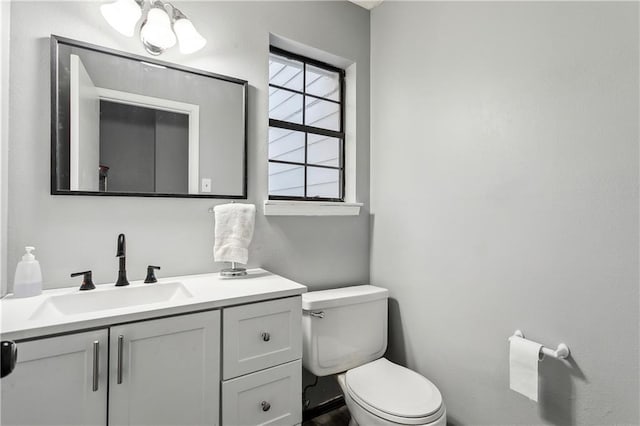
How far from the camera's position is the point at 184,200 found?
1420mm

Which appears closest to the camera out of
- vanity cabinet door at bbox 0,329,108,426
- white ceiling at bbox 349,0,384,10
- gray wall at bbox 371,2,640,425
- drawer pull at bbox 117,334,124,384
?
vanity cabinet door at bbox 0,329,108,426

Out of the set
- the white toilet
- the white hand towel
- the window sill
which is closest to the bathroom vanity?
the white hand towel

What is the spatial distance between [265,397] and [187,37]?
1557mm

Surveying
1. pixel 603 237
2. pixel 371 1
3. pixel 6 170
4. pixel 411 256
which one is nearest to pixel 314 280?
pixel 411 256

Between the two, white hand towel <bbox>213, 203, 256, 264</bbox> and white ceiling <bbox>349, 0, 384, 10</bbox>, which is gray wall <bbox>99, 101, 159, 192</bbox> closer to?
white hand towel <bbox>213, 203, 256, 264</bbox>

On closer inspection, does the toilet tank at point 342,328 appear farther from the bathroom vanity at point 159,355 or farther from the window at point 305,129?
the window at point 305,129

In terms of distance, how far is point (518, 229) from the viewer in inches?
49.7

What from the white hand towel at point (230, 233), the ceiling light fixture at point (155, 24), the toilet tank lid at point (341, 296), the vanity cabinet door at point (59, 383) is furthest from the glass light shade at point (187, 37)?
the toilet tank lid at point (341, 296)

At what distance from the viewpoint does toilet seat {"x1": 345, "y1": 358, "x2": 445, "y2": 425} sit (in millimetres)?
1196

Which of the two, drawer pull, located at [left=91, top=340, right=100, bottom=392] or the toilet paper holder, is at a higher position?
drawer pull, located at [left=91, top=340, right=100, bottom=392]

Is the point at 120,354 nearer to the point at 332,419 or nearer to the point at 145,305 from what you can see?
the point at 145,305

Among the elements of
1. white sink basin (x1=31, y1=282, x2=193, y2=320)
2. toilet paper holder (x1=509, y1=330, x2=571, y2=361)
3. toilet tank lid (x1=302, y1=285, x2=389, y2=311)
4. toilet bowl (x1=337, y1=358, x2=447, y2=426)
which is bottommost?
toilet bowl (x1=337, y1=358, x2=447, y2=426)

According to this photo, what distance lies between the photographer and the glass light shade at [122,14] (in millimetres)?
1204

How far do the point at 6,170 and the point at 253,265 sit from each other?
103cm
